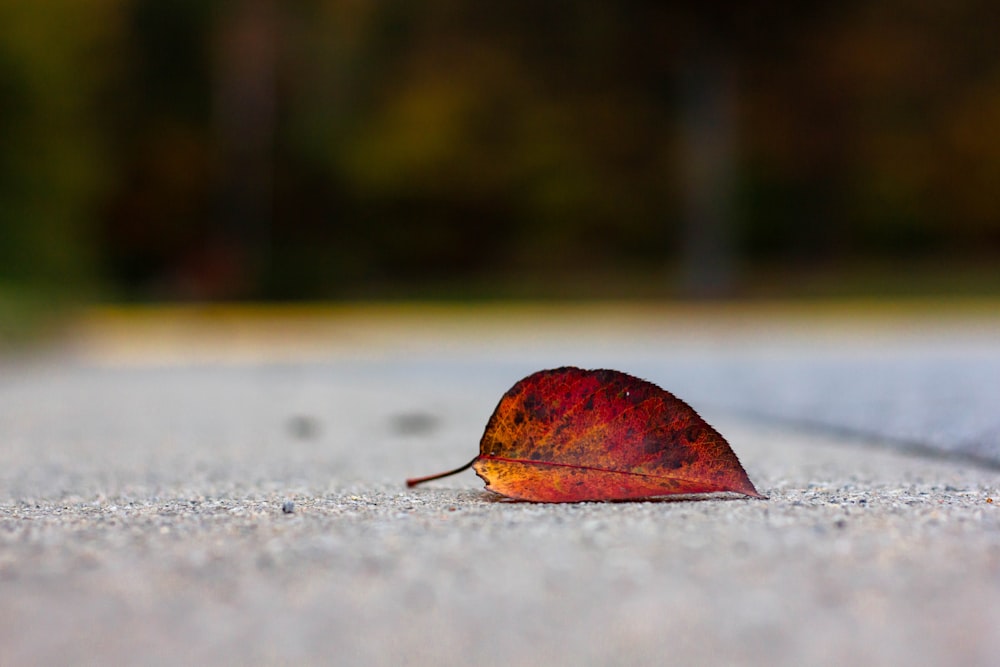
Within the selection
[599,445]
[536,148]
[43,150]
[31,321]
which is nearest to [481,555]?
[599,445]

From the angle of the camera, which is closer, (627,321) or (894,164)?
(627,321)

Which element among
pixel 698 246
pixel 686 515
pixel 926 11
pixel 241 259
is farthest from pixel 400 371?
pixel 926 11

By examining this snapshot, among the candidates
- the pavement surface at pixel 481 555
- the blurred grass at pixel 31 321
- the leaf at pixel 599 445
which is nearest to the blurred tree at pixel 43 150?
the blurred grass at pixel 31 321

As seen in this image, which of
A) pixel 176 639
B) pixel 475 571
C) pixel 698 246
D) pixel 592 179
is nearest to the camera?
pixel 176 639

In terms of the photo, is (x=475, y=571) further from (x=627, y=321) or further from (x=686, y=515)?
(x=627, y=321)

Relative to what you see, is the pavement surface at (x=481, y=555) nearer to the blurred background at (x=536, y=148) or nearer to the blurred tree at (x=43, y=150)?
the blurred tree at (x=43, y=150)

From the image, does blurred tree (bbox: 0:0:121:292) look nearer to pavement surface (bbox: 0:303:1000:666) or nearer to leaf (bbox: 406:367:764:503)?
pavement surface (bbox: 0:303:1000:666)

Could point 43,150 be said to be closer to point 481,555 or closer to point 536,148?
point 536,148
